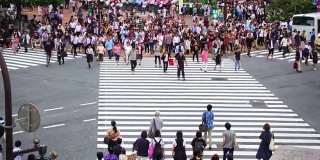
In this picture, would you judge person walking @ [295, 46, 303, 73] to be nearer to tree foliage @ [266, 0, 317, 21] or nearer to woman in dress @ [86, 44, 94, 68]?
woman in dress @ [86, 44, 94, 68]

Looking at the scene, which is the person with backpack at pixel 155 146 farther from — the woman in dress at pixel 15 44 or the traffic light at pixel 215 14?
the traffic light at pixel 215 14

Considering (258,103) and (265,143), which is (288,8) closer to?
(258,103)

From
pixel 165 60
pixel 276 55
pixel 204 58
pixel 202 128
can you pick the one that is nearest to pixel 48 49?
pixel 165 60

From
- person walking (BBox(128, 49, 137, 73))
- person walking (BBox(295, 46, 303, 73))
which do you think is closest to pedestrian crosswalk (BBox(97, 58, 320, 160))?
person walking (BBox(128, 49, 137, 73))

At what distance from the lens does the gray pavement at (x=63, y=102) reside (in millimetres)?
22428

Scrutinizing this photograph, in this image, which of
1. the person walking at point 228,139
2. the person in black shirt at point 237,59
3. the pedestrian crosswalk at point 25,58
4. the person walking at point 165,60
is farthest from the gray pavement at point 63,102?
the person in black shirt at point 237,59

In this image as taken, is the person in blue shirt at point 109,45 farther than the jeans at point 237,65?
Yes

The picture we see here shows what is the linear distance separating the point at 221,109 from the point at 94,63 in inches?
441

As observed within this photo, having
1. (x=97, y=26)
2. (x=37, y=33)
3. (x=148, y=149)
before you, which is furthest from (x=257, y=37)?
(x=148, y=149)

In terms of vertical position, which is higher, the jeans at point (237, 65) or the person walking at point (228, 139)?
the jeans at point (237, 65)

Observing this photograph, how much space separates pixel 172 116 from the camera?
86.2 ft

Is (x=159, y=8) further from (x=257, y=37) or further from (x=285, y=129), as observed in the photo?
(x=285, y=129)

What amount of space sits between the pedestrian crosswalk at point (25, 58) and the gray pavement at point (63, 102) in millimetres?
919

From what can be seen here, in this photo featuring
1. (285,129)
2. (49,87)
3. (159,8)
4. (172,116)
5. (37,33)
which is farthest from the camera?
(159,8)
